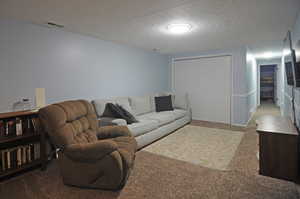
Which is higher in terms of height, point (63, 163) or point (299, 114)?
point (299, 114)

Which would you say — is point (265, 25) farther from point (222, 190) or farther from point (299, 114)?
point (222, 190)

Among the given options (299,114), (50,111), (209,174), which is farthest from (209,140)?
(50,111)

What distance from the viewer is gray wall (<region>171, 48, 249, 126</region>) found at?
4828mm

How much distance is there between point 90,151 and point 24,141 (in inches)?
53.1

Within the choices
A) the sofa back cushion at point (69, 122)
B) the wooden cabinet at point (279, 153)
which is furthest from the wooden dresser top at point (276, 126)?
the sofa back cushion at point (69, 122)

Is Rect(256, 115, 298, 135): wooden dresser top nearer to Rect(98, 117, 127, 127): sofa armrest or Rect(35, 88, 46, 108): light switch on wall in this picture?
Rect(98, 117, 127, 127): sofa armrest

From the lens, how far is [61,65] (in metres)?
3.15

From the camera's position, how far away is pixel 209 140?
146 inches

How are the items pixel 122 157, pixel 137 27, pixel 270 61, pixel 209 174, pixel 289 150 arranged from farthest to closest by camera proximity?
1. pixel 270 61
2. pixel 137 27
3. pixel 209 174
4. pixel 289 150
5. pixel 122 157

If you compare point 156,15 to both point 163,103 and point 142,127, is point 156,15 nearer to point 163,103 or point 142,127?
point 142,127

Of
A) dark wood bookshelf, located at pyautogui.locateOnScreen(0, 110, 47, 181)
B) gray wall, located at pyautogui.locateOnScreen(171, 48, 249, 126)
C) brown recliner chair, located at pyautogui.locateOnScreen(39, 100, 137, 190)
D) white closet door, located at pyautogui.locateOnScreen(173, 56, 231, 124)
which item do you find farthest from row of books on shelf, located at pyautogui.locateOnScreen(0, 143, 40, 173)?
gray wall, located at pyautogui.locateOnScreen(171, 48, 249, 126)

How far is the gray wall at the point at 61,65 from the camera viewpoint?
2.55 m

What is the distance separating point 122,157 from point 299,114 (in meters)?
2.44

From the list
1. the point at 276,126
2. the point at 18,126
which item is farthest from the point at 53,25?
the point at 276,126
